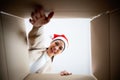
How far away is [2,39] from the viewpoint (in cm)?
55

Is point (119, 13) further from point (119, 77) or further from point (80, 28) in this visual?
point (80, 28)

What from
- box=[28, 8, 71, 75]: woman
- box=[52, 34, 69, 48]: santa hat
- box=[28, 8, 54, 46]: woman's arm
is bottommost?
box=[28, 8, 71, 75]: woman

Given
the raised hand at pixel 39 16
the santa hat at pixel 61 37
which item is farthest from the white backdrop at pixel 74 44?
the raised hand at pixel 39 16

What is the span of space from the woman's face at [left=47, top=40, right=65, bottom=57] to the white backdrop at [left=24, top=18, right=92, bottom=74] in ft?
0.11

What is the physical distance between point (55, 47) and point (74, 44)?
0.14 meters

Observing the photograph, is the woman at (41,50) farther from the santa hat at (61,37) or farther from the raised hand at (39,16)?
the raised hand at (39,16)

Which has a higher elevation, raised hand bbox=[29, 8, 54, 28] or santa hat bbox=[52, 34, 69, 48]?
raised hand bbox=[29, 8, 54, 28]

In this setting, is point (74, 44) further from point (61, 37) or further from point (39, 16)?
point (39, 16)

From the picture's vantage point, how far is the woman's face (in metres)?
0.92

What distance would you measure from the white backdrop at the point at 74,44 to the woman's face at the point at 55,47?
3 centimetres

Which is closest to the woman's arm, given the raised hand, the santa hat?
the raised hand

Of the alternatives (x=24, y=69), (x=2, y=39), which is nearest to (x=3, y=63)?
(x=2, y=39)

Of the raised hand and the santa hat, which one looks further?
the santa hat

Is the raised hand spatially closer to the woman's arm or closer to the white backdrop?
the woman's arm
